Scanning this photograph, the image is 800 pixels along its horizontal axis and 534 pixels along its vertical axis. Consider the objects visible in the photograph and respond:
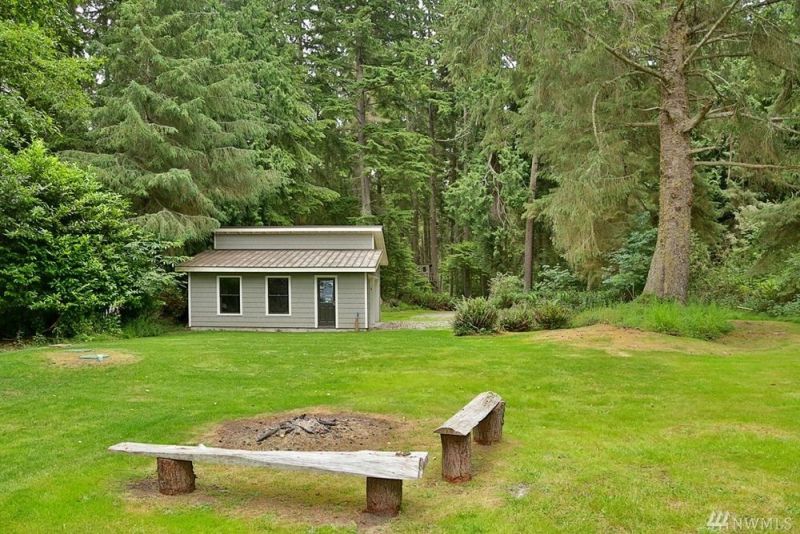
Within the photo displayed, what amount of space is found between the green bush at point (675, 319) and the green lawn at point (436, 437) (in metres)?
1.22

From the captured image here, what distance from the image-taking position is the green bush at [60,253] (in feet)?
39.5

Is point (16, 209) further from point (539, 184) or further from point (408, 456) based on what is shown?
point (539, 184)

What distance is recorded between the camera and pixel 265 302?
56.9ft

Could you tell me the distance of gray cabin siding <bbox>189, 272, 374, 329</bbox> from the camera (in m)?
16.9

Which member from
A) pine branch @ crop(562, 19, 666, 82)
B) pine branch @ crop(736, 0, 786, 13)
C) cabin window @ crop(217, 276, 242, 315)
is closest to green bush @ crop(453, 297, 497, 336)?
pine branch @ crop(562, 19, 666, 82)

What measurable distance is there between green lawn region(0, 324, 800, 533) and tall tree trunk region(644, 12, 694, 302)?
9.60ft

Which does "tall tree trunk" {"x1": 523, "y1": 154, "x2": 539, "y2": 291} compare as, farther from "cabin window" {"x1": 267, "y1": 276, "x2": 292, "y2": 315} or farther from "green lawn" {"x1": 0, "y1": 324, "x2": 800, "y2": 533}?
"green lawn" {"x1": 0, "y1": 324, "x2": 800, "y2": 533}

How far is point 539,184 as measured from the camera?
83.3 ft

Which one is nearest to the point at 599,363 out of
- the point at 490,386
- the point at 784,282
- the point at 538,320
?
the point at 490,386

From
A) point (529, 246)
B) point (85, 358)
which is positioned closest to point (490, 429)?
point (85, 358)

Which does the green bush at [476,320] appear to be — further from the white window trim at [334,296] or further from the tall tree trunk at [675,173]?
the white window trim at [334,296]

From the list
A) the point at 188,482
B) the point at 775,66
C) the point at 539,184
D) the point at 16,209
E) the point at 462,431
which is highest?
the point at 775,66

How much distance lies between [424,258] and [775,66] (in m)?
31.4

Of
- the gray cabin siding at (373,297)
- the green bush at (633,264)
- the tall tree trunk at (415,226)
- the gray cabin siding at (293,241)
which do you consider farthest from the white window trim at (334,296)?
the tall tree trunk at (415,226)
